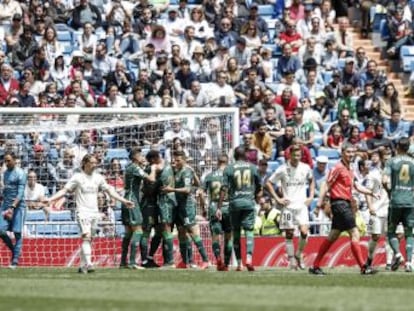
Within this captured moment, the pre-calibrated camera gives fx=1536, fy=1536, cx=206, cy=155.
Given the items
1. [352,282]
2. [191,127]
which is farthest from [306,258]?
[352,282]

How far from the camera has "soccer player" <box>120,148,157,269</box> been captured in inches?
1092

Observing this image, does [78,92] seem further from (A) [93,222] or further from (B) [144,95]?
(A) [93,222]

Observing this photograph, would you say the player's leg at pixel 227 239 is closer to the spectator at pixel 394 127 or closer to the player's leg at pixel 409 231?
the player's leg at pixel 409 231


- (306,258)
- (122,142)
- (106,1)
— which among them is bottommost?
(306,258)

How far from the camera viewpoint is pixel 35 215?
1171 inches

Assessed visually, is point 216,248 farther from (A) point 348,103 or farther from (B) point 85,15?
(B) point 85,15

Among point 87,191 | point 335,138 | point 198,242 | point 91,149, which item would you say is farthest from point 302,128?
point 87,191

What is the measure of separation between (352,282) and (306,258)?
907 centimetres

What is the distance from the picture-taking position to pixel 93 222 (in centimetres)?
2631

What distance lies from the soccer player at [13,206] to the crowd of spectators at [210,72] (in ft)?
10.6

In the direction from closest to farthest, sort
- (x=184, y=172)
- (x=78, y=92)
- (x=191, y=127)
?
1. (x=184, y=172)
2. (x=191, y=127)
3. (x=78, y=92)

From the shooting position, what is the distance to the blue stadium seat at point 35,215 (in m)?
29.6

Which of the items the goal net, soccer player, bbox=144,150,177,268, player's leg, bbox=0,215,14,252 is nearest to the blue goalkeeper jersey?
player's leg, bbox=0,215,14,252

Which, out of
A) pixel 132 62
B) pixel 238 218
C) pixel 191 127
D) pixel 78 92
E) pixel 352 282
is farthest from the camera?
pixel 132 62
